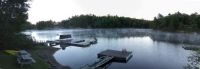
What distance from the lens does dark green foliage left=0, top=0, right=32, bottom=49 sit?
48.3 metres

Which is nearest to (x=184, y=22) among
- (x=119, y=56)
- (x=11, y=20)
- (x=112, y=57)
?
(x=119, y=56)

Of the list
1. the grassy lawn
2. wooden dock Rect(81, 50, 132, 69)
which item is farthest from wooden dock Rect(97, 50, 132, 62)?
the grassy lawn

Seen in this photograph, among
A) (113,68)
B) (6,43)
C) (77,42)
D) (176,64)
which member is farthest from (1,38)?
(77,42)

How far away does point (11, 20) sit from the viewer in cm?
5081

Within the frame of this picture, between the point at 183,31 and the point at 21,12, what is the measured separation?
5565 inches

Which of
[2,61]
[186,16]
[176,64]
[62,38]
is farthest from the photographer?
[186,16]

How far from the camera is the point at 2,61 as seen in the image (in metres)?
43.6

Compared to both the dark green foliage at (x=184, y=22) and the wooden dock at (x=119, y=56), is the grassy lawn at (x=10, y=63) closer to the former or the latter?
the wooden dock at (x=119, y=56)

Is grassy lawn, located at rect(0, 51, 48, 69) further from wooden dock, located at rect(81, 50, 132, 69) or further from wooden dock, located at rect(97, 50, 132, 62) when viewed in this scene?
wooden dock, located at rect(97, 50, 132, 62)

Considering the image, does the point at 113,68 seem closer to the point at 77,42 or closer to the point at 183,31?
the point at 77,42

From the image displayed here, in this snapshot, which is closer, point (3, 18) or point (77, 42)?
point (3, 18)

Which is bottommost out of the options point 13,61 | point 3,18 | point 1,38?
point 13,61

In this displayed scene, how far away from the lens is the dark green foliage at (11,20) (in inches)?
1902

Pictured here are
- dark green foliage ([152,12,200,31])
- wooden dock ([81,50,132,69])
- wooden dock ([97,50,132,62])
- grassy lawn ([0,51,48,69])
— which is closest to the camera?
grassy lawn ([0,51,48,69])
